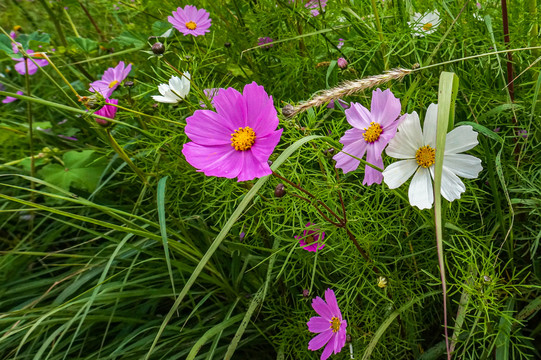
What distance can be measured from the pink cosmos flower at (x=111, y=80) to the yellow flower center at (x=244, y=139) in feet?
1.32

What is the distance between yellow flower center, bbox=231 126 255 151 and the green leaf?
620 millimetres

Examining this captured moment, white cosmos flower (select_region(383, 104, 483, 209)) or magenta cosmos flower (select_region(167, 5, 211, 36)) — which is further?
magenta cosmos flower (select_region(167, 5, 211, 36))

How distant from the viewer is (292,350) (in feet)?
3.31

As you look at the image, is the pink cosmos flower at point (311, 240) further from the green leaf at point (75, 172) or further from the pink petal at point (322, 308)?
the green leaf at point (75, 172)

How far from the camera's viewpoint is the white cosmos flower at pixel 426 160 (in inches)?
25.7

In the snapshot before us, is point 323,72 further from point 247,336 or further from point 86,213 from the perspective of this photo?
point 86,213

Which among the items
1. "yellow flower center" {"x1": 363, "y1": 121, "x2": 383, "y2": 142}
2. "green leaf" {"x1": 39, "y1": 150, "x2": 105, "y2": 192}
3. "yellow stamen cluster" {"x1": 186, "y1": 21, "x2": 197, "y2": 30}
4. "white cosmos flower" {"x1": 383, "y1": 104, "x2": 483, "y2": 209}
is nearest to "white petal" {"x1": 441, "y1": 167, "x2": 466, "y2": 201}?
"white cosmos flower" {"x1": 383, "y1": 104, "x2": 483, "y2": 209}

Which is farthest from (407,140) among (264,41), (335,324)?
(264,41)

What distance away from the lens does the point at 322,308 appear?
34.6 inches

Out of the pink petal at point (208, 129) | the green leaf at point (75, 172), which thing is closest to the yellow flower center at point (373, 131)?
A: the pink petal at point (208, 129)

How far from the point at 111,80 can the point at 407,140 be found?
75 centimetres

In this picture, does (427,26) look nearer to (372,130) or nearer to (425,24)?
(425,24)

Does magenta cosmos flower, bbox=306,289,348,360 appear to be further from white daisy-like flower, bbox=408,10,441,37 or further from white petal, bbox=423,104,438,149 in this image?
white daisy-like flower, bbox=408,10,441,37

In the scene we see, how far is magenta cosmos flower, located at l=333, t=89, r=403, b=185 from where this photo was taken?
659 mm
